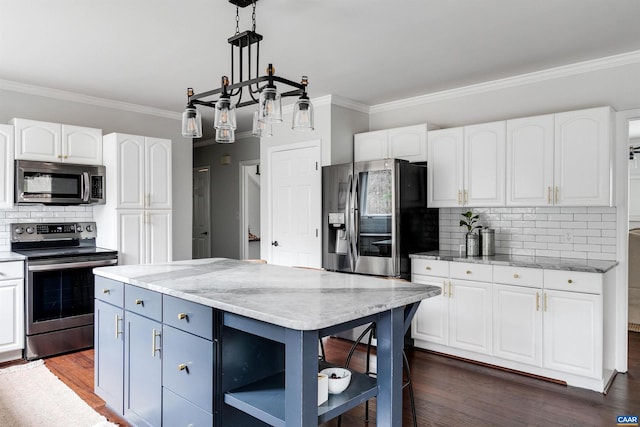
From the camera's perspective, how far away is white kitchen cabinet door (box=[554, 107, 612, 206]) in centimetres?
331

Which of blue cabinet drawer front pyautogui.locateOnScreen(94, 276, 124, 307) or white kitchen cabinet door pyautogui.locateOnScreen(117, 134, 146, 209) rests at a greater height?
white kitchen cabinet door pyautogui.locateOnScreen(117, 134, 146, 209)

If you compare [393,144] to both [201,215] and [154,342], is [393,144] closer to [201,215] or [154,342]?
[154,342]

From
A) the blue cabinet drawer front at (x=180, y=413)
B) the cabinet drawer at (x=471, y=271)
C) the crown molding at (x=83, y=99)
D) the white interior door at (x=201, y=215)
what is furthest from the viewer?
the white interior door at (x=201, y=215)

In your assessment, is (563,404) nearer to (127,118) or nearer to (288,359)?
(288,359)

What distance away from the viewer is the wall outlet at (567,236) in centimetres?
376

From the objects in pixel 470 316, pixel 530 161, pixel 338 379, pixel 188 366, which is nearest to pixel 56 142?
pixel 188 366

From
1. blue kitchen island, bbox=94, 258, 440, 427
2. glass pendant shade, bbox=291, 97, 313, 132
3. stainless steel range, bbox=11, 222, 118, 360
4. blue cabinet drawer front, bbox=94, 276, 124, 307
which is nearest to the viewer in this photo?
blue kitchen island, bbox=94, 258, 440, 427

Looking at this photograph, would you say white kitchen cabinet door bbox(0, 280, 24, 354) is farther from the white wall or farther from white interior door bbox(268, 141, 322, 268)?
white interior door bbox(268, 141, 322, 268)

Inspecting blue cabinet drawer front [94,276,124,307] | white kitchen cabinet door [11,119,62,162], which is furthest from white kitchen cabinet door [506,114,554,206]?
white kitchen cabinet door [11,119,62,162]

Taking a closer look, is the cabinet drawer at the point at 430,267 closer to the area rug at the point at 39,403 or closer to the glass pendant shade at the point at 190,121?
the glass pendant shade at the point at 190,121

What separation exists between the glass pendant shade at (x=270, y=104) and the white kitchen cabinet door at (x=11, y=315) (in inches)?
115

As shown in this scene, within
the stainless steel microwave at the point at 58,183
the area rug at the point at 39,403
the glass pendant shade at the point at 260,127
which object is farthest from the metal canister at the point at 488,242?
the stainless steel microwave at the point at 58,183

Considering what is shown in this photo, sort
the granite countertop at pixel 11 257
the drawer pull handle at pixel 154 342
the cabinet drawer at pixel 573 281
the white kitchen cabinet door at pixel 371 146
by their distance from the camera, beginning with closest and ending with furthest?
the drawer pull handle at pixel 154 342 → the cabinet drawer at pixel 573 281 → the granite countertop at pixel 11 257 → the white kitchen cabinet door at pixel 371 146

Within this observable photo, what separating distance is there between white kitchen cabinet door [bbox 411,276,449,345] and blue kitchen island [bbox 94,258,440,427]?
163 cm
